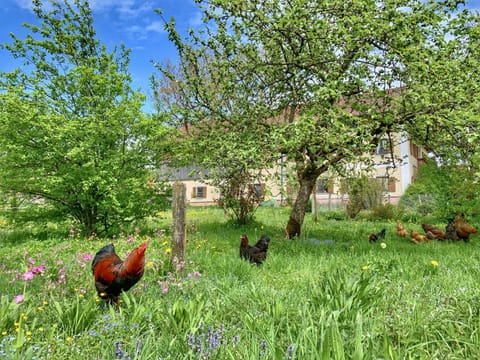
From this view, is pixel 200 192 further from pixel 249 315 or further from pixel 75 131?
pixel 249 315

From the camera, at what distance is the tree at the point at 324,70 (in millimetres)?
6848

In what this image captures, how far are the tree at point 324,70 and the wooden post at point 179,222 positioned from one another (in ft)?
7.66

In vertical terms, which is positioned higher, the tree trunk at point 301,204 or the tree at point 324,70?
the tree at point 324,70

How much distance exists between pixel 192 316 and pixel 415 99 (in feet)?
21.2

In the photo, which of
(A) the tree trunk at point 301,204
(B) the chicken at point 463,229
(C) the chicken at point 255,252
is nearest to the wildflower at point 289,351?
(C) the chicken at point 255,252

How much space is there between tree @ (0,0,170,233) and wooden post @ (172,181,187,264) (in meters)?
4.23

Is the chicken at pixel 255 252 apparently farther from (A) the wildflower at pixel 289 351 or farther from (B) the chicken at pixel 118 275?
(A) the wildflower at pixel 289 351

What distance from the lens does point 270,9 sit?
7957 mm

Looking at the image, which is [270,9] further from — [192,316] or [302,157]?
[192,316]

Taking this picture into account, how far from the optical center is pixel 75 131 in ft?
28.2

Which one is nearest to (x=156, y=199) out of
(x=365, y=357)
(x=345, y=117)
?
(x=345, y=117)

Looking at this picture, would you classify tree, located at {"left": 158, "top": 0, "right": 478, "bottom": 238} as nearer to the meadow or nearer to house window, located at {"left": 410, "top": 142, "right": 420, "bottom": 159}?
the meadow

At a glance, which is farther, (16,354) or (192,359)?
(192,359)

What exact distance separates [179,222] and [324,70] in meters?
5.76
